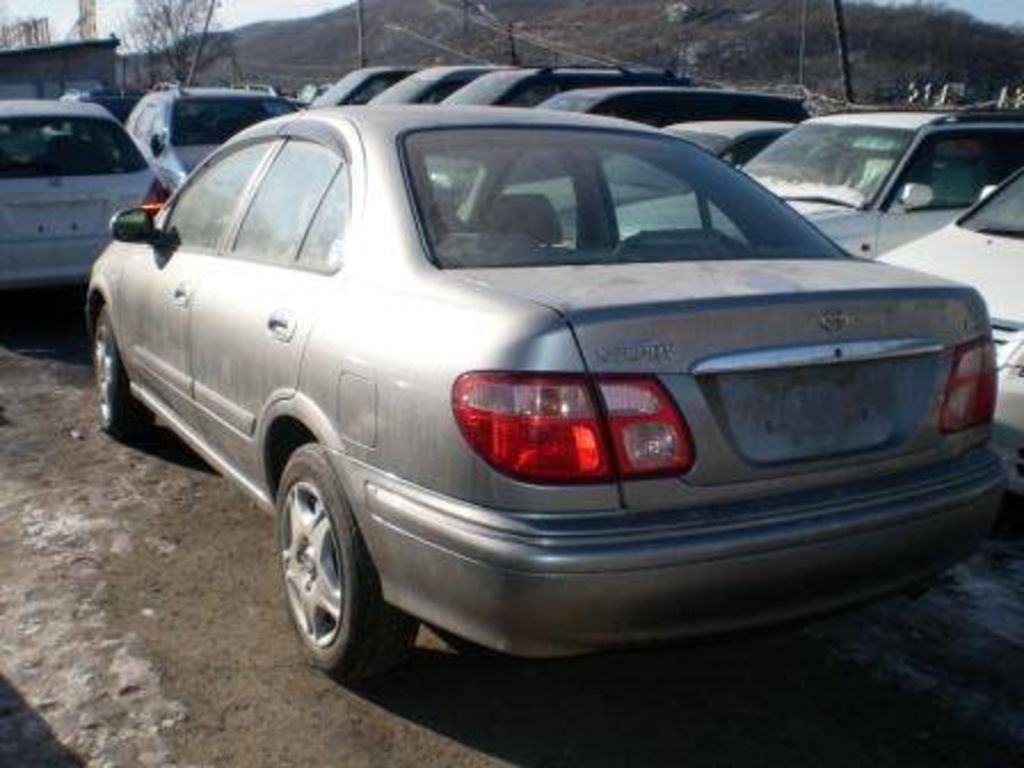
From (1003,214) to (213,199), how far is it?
12.1 ft

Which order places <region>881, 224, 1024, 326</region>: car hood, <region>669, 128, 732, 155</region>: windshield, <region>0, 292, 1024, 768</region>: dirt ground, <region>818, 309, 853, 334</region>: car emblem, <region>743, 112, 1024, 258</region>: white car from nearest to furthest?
<region>818, 309, 853, 334</region>: car emblem, <region>0, 292, 1024, 768</region>: dirt ground, <region>881, 224, 1024, 326</region>: car hood, <region>743, 112, 1024, 258</region>: white car, <region>669, 128, 732, 155</region>: windshield

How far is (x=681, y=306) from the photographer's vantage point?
2.97 metres

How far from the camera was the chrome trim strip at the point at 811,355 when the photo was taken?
2.94 m

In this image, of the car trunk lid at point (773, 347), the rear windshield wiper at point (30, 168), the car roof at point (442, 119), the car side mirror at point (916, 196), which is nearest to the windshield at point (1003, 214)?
the car side mirror at point (916, 196)

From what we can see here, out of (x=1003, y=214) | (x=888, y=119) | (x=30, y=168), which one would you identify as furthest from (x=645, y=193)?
(x=30, y=168)

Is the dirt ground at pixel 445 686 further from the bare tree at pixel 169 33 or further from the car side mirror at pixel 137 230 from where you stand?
the bare tree at pixel 169 33

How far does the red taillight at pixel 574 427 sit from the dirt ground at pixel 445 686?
0.51 meters

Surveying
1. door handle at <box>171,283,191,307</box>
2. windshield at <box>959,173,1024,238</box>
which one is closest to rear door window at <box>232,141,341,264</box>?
door handle at <box>171,283,191,307</box>

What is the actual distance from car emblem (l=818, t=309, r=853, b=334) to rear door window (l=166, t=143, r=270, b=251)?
2.26 metres

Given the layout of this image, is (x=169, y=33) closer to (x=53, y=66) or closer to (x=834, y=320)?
(x=53, y=66)

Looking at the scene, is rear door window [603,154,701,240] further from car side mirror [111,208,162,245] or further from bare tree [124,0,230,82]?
bare tree [124,0,230,82]

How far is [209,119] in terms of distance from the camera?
12.5 m

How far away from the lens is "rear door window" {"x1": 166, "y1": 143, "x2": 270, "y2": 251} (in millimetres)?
4629

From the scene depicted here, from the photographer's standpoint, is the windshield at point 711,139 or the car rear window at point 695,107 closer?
the windshield at point 711,139
